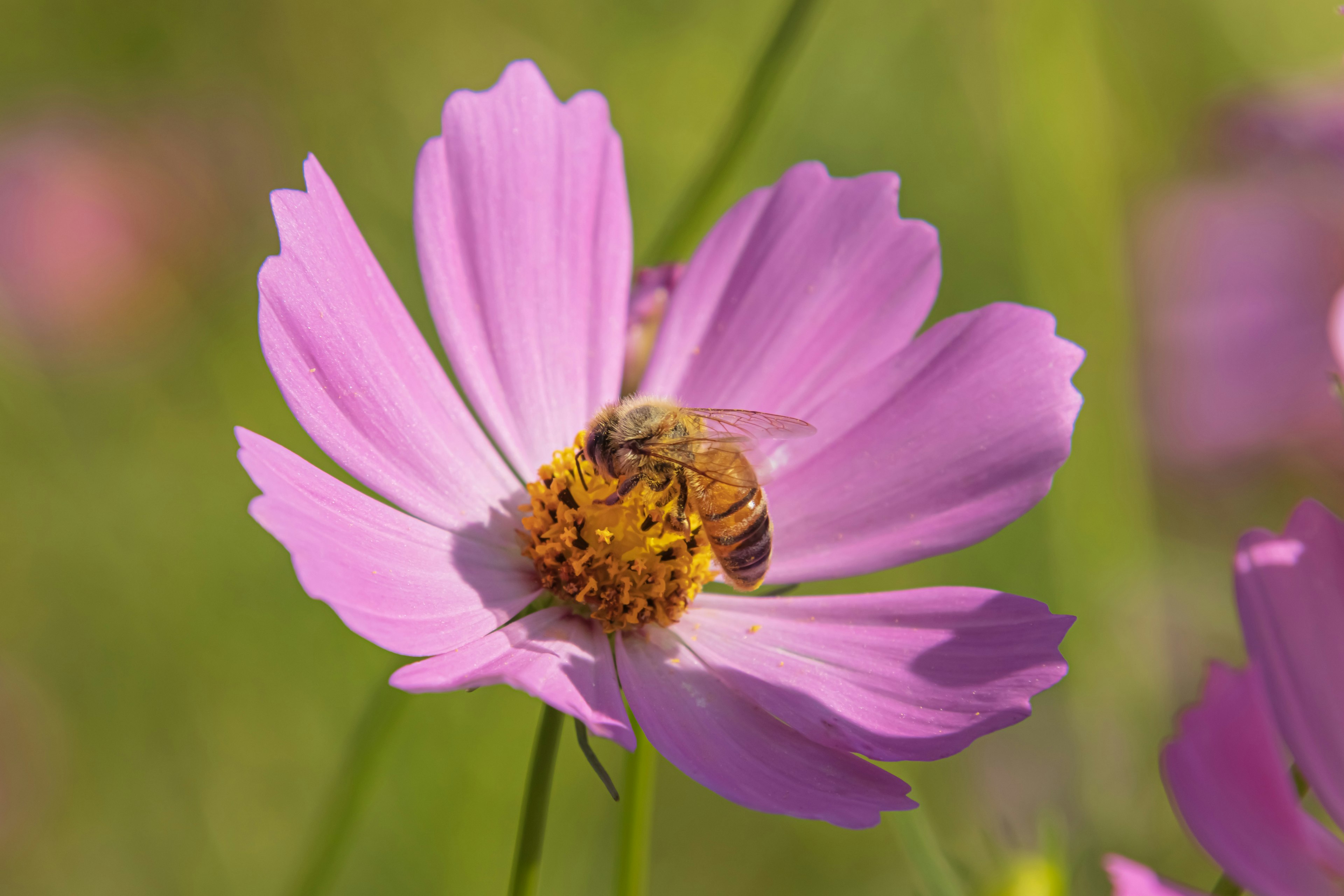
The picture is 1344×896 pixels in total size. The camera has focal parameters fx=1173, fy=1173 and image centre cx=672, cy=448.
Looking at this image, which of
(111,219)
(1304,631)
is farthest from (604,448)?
(111,219)

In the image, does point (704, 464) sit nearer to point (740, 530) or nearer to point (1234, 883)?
point (740, 530)

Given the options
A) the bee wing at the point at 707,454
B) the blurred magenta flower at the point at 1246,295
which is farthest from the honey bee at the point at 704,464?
the blurred magenta flower at the point at 1246,295

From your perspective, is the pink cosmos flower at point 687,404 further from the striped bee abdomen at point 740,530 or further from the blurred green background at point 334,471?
the blurred green background at point 334,471

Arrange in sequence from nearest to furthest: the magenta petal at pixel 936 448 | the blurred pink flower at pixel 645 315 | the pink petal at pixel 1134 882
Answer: the pink petal at pixel 1134 882 → the magenta petal at pixel 936 448 → the blurred pink flower at pixel 645 315

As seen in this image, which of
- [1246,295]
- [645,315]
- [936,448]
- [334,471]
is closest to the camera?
[936,448]

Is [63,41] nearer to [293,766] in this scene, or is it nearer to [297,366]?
[293,766]
